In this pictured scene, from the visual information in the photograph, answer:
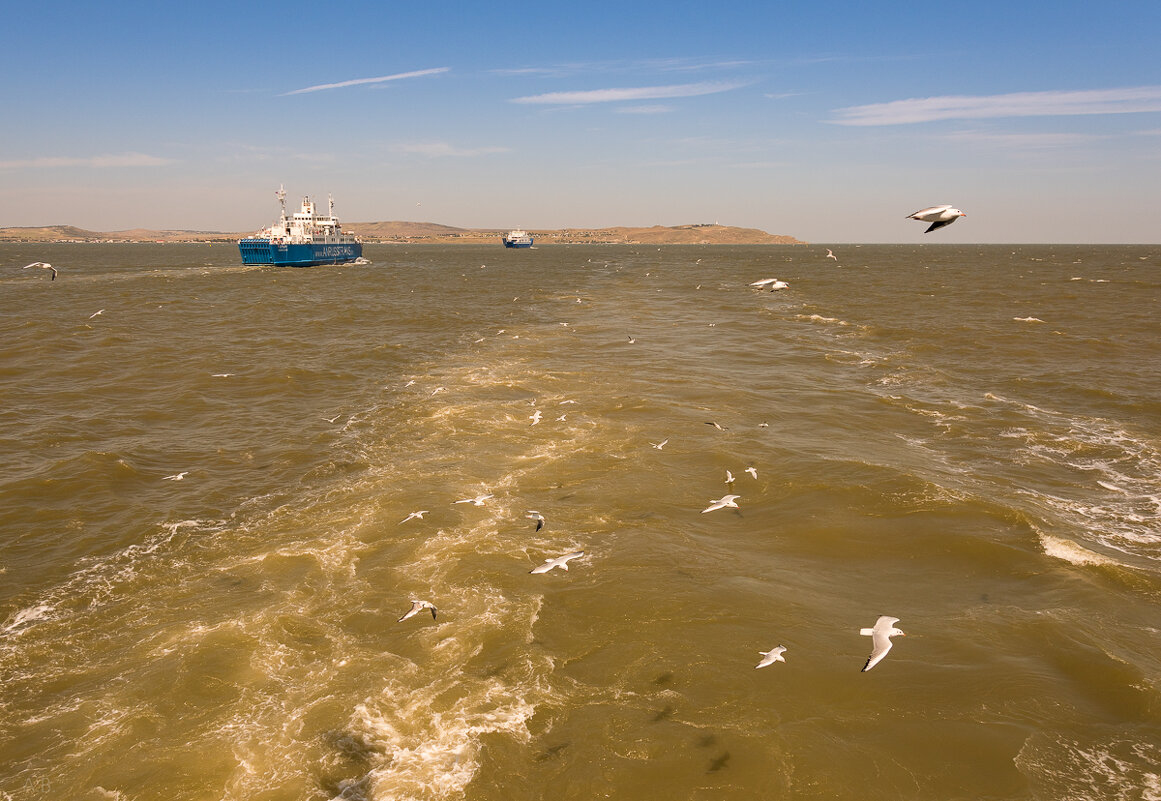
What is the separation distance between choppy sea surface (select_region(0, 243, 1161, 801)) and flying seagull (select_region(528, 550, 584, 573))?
1.18ft

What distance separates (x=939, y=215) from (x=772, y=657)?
7.70 metres

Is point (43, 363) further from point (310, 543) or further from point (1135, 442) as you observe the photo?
point (1135, 442)

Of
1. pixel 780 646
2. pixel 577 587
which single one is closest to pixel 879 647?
pixel 780 646

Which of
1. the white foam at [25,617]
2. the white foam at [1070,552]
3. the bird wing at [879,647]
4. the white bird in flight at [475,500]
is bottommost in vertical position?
the white foam at [25,617]

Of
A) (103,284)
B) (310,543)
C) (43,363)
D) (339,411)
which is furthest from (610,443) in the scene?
(103,284)

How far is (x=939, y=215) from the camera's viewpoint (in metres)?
10.3

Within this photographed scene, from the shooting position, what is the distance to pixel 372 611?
35.3ft

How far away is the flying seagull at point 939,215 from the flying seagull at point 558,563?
837cm

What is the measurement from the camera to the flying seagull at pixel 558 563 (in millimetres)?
11082

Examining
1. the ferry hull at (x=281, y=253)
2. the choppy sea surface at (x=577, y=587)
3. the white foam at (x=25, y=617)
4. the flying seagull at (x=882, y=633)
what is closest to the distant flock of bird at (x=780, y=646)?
the flying seagull at (x=882, y=633)

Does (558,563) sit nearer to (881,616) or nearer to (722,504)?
(722,504)

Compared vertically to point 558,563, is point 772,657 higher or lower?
lower

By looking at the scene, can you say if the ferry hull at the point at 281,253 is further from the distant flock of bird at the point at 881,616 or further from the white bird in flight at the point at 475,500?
the distant flock of bird at the point at 881,616

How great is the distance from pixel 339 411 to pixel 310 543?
33.7ft
